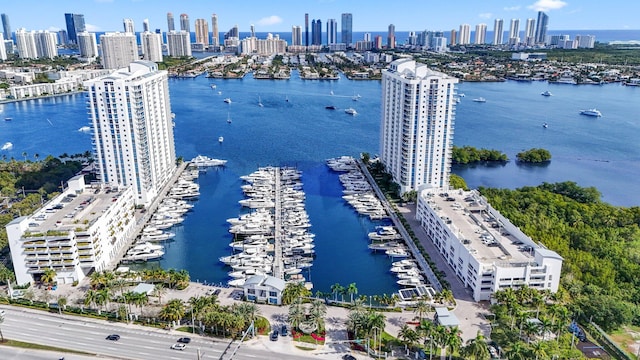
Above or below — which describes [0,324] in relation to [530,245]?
below

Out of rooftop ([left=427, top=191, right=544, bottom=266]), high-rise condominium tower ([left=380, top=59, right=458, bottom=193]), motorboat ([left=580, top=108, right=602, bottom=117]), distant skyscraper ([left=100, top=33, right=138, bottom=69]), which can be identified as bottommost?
rooftop ([left=427, top=191, right=544, bottom=266])

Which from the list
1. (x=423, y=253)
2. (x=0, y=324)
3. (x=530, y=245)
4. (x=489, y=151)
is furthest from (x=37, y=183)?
(x=489, y=151)

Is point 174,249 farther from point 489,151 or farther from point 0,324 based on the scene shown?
point 489,151

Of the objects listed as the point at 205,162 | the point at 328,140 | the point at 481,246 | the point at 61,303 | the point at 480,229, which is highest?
the point at 480,229

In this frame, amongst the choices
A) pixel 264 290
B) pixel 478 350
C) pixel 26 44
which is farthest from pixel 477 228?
pixel 26 44

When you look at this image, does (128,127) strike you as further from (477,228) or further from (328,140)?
(328,140)

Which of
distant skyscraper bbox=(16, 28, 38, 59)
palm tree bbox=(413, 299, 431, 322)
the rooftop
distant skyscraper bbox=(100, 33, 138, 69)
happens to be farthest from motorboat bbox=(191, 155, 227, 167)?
distant skyscraper bbox=(16, 28, 38, 59)

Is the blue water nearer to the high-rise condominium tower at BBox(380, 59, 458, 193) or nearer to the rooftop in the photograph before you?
the rooftop
